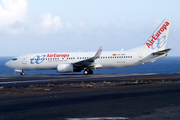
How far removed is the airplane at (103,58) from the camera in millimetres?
40906

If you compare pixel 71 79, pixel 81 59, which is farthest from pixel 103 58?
pixel 71 79

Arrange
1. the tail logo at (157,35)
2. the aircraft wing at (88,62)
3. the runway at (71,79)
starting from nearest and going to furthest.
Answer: the runway at (71,79) → the aircraft wing at (88,62) → the tail logo at (157,35)

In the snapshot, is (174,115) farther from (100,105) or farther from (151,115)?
(100,105)

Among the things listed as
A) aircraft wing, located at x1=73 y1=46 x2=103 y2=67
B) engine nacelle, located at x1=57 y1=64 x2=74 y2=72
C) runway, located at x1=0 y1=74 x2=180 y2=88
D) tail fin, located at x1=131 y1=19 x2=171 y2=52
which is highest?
tail fin, located at x1=131 y1=19 x2=171 y2=52

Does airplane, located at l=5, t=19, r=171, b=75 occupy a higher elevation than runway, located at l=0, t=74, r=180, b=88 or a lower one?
higher

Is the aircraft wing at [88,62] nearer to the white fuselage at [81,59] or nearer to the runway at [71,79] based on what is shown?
the white fuselage at [81,59]

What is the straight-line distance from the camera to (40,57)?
43.6 metres

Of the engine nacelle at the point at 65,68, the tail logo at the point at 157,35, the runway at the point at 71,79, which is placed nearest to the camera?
the runway at the point at 71,79

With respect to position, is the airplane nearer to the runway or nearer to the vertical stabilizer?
the vertical stabilizer

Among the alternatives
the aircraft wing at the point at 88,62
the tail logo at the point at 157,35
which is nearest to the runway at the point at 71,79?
the aircraft wing at the point at 88,62

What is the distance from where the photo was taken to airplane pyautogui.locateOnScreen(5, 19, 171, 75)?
40.9 meters

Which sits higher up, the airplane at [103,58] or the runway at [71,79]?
the airplane at [103,58]

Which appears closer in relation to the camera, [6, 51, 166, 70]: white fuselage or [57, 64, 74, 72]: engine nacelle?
[57, 64, 74, 72]: engine nacelle

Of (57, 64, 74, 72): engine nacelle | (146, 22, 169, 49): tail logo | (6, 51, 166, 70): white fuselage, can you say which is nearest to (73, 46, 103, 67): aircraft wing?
(6, 51, 166, 70): white fuselage
